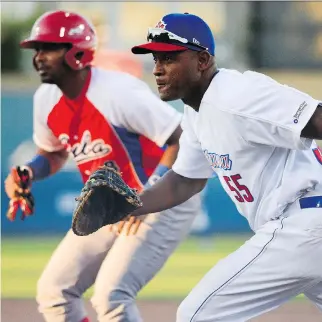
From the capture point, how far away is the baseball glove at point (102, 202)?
4750 millimetres

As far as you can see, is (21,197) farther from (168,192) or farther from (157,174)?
(168,192)

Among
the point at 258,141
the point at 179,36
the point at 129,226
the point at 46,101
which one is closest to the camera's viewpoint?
the point at 258,141

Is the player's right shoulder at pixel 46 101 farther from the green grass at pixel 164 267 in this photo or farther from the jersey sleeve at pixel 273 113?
the green grass at pixel 164 267

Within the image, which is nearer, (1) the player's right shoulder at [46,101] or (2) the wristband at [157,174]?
(2) the wristband at [157,174]

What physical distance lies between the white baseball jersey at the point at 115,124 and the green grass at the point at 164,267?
9.73ft

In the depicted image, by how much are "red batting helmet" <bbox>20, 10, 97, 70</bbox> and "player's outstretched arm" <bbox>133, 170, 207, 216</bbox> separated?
1.20 meters

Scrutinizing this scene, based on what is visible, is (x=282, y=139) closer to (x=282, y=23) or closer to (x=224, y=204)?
(x=224, y=204)

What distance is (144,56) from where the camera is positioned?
14.8 m

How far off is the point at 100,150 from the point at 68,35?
30.4 inches

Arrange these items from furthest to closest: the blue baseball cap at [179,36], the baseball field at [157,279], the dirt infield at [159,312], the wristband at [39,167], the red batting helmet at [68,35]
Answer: the baseball field at [157,279] → the dirt infield at [159,312] → the wristband at [39,167] → the red batting helmet at [68,35] → the blue baseball cap at [179,36]

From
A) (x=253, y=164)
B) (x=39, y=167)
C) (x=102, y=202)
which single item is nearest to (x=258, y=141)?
(x=253, y=164)

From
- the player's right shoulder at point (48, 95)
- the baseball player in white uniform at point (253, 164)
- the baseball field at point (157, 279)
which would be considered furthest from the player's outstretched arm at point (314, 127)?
the baseball field at point (157, 279)

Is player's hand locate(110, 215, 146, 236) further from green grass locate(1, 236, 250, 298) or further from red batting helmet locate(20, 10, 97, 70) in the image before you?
green grass locate(1, 236, 250, 298)

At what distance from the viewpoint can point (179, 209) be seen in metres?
5.95
